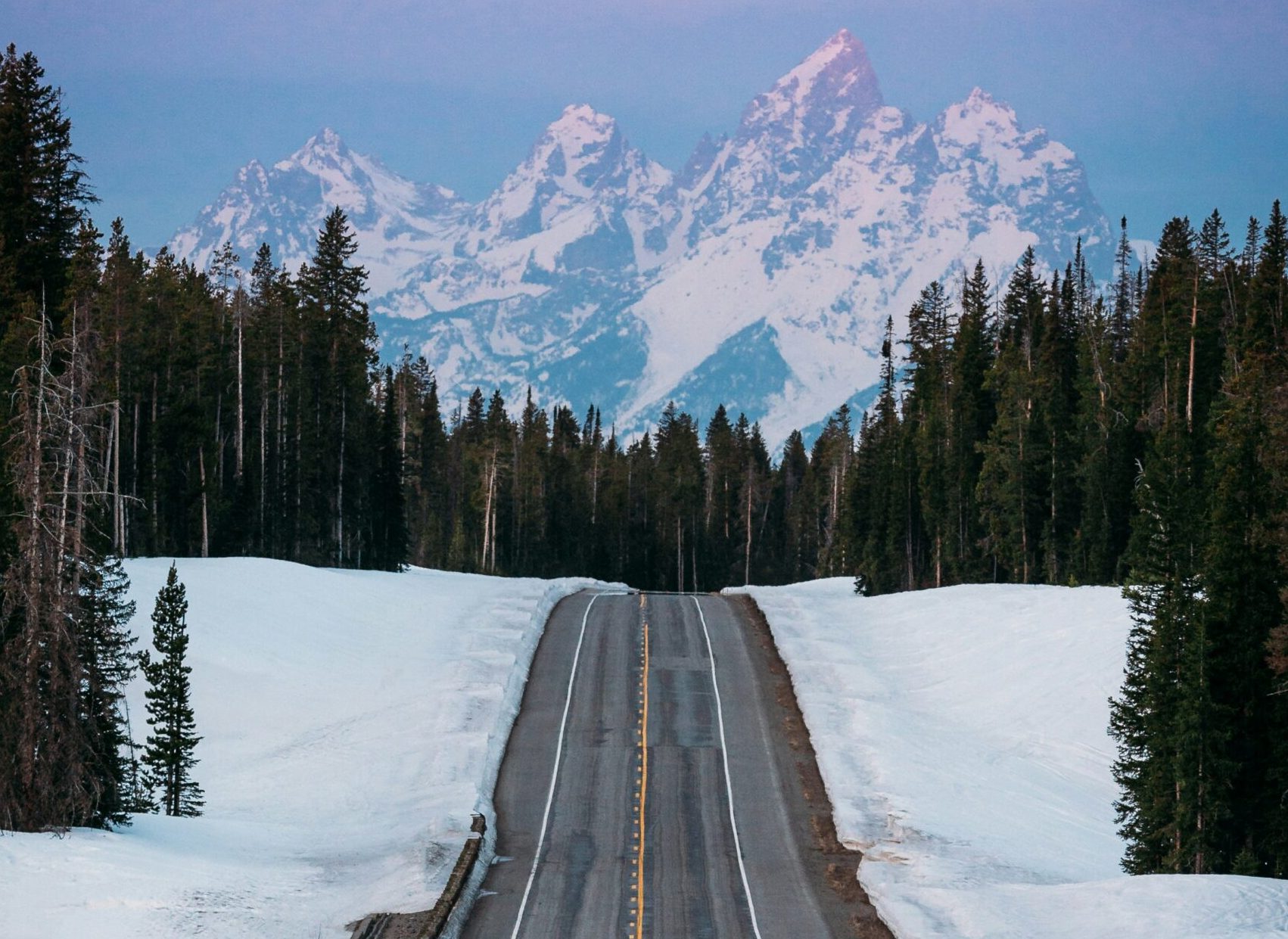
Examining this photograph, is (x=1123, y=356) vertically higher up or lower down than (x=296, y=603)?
higher up

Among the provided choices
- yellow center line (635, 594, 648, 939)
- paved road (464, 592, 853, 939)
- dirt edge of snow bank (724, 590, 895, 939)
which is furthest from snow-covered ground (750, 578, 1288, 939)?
yellow center line (635, 594, 648, 939)

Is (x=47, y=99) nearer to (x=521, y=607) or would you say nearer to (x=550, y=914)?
(x=521, y=607)

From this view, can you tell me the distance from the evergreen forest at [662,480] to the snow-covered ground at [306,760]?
9.38 feet

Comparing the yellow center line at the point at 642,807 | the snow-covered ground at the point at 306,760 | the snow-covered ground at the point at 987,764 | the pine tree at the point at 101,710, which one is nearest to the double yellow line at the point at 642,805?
the yellow center line at the point at 642,807

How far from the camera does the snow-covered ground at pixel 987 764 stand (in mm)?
29562

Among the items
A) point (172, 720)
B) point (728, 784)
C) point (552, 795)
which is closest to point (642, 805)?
point (552, 795)

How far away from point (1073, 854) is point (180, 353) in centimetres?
5560

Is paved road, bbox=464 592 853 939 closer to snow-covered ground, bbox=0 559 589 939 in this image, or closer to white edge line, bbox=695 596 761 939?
white edge line, bbox=695 596 761 939

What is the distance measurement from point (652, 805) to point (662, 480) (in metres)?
115

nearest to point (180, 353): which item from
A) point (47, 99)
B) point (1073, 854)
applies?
point (47, 99)

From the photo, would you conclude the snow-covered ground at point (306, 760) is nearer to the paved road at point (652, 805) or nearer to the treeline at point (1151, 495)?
the paved road at point (652, 805)

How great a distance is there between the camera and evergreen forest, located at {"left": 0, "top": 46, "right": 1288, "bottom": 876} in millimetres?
30766

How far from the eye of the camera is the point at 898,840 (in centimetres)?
3600

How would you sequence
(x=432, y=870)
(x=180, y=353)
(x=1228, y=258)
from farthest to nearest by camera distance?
1. (x=1228, y=258)
2. (x=180, y=353)
3. (x=432, y=870)
